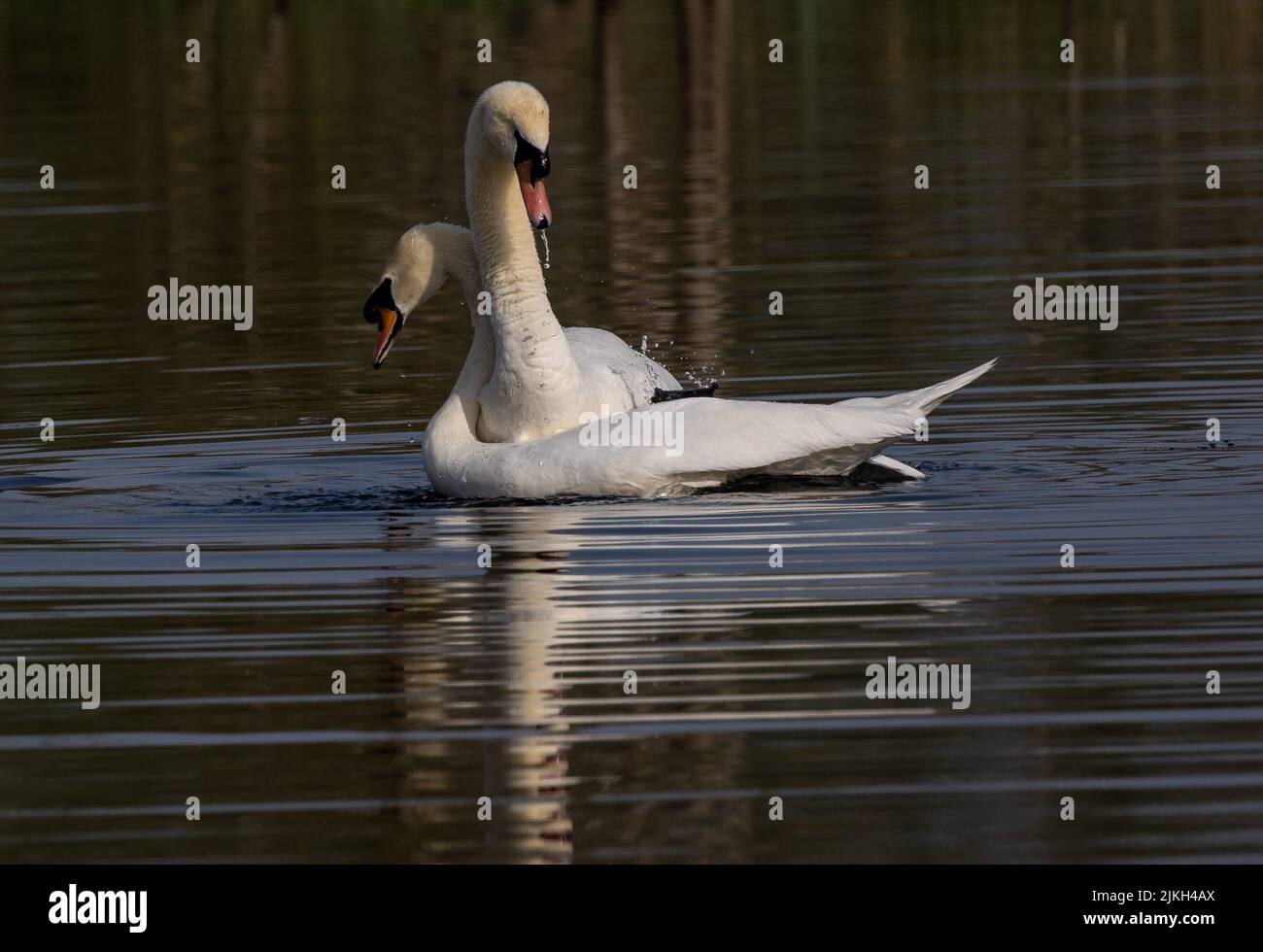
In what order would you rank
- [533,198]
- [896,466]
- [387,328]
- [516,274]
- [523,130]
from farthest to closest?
1. [387,328]
2. [516,274]
3. [896,466]
4. [523,130]
5. [533,198]

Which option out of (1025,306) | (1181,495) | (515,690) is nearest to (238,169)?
(1025,306)

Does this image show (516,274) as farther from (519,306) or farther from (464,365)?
(464,365)

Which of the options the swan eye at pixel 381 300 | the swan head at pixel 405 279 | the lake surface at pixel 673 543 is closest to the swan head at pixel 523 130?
the swan head at pixel 405 279

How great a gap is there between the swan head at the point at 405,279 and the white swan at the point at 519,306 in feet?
0.03

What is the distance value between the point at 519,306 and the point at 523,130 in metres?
0.83

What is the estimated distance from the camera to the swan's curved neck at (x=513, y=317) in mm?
12055

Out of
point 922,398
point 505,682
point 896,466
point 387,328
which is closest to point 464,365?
point 387,328

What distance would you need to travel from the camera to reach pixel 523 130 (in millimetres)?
12055

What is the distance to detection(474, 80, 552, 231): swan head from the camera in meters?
11.9

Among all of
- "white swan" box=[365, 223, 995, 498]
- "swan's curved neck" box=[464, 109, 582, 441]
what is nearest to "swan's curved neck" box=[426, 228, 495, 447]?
"white swan" box=[365, 223, 995, 498]

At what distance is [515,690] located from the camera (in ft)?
27.8

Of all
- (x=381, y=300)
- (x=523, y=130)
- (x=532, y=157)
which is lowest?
(x=381, y=300)

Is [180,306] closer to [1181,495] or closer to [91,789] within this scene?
[1181,495]
